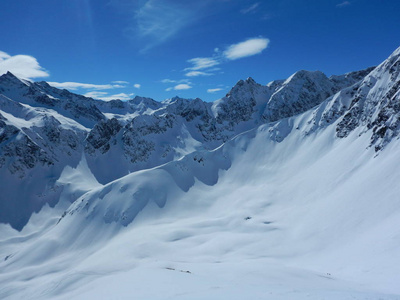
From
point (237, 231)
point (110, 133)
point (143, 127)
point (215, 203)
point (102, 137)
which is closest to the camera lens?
point (237, 231)

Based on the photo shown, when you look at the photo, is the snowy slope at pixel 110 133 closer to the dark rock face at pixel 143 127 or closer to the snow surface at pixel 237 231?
the dark rock face at pixel 143 127

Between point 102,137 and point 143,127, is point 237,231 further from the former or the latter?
point 102,137

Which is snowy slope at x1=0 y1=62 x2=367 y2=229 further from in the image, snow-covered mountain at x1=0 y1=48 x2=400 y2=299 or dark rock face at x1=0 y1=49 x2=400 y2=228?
snow-covered mountain at x1=0 y1=48 x2=400 y2=299

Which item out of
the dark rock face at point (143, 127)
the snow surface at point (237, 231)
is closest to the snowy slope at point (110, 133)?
the dark rock face at point (143, 127)

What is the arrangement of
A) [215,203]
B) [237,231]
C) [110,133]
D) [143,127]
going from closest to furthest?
[237,231], [215,203], [143,127], [110,133]

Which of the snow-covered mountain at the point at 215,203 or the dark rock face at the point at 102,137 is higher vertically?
the dark rock face at the point at 102,137

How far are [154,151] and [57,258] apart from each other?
303ft

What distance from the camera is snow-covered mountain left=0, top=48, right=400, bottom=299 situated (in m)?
21.8

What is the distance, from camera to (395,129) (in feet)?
172

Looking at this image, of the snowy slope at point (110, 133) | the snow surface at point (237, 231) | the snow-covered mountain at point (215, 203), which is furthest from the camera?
the snowy slope at point (110, 133)

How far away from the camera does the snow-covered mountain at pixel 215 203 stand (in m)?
21.8

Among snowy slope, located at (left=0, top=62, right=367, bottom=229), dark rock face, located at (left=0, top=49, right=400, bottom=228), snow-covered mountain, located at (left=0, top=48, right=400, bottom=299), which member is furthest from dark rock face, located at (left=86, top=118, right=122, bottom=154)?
snow-covered mountain, located at (left=0, top=48, right=400, bottom=299)

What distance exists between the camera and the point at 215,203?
8094 centimetres

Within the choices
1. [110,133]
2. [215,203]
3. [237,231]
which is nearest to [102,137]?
[110,133]
